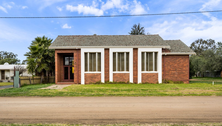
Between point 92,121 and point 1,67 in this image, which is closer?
point 92,121

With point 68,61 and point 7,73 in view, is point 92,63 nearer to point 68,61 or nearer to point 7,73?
point 68,61

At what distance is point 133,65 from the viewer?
52.4ft

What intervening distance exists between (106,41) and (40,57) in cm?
915

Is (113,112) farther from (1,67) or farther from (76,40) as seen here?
(1,67)

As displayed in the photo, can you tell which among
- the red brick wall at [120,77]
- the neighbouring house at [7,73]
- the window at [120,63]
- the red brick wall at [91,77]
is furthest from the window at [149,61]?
the neighbouring house at [7,73]

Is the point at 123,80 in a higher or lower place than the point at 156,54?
lower

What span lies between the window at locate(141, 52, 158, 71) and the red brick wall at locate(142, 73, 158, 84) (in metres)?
0.61

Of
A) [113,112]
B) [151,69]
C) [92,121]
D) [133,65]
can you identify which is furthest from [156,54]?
[92,121]

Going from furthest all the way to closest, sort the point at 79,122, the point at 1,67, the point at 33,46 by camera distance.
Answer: the point at 1,67 < the point at 33,46 < the point at 79,122

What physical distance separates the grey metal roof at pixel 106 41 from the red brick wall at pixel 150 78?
11.6ft

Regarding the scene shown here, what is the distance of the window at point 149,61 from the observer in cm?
1606

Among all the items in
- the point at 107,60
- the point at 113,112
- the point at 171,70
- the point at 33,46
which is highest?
the point at 33,46

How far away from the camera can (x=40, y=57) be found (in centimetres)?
1775

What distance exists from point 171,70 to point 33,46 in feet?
58.6
